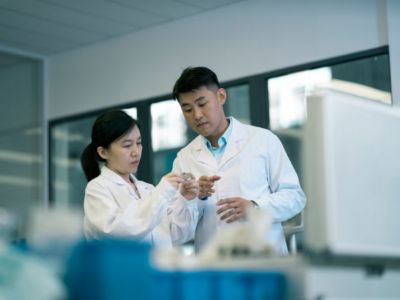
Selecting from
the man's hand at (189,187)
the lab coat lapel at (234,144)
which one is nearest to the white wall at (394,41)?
the lab coat lapel at (234,144)

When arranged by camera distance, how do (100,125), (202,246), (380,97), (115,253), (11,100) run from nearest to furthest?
(115,253), (100,125), (202,246), (380,97), (11,100)

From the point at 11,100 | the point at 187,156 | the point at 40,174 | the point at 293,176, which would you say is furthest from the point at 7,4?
the point at 293,176

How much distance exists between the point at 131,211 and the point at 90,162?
478 millimetres

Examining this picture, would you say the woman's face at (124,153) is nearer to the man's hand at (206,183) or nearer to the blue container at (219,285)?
the man's hand at (206,183)

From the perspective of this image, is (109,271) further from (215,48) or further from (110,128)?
(215,48)

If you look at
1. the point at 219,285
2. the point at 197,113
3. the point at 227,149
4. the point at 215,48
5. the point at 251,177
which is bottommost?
the point at 219,285

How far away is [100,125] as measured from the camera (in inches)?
94.2

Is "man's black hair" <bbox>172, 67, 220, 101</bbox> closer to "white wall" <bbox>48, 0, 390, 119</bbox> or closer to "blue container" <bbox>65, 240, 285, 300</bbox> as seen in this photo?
"blue container" <bbox>65, 240, 285, 300</bbox>

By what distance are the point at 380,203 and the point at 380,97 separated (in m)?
3.07

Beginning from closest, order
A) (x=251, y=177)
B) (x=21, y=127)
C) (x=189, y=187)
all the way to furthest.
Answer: (x=189, y=187), (x=251, y=177), (x=21, y=127)

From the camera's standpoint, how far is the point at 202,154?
8.88 feet

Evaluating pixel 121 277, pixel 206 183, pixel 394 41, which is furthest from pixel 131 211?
pixel 394 41

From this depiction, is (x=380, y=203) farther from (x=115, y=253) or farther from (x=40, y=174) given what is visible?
(x=40, y=174)

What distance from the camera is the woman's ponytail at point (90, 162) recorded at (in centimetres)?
248
